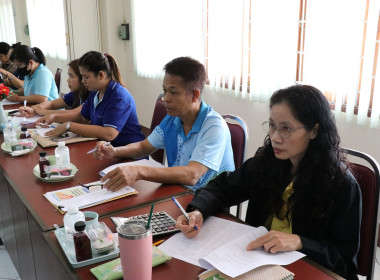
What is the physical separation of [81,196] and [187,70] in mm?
703

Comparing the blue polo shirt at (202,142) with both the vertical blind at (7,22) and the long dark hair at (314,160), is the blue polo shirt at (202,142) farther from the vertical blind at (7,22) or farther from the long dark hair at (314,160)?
the vertical blind at (7,22)

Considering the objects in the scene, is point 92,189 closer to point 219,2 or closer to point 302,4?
point 302,4

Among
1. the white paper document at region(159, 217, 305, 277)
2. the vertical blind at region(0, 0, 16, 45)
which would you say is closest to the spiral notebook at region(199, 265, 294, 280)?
the white paper document at region(159, 217, 305, 277)

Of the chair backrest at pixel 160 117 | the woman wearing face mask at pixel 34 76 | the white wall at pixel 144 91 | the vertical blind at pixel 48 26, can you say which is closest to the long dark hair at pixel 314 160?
the chair backrest at pixel 160 117

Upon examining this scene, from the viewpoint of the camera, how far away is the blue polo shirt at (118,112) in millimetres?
2299

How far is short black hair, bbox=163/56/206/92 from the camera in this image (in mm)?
1677

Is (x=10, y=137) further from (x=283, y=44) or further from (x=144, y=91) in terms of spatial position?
(x=144, y=91)

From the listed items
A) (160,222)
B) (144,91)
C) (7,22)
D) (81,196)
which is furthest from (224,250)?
(7,22)

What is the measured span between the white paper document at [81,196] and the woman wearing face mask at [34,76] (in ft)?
7.14

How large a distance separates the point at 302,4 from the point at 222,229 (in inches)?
80.4

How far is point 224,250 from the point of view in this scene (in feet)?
3.44

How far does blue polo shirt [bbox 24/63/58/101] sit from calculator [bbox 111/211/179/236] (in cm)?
257

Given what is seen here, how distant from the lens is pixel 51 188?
5.07 ft

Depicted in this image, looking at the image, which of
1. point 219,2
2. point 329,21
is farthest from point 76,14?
point 329,21
